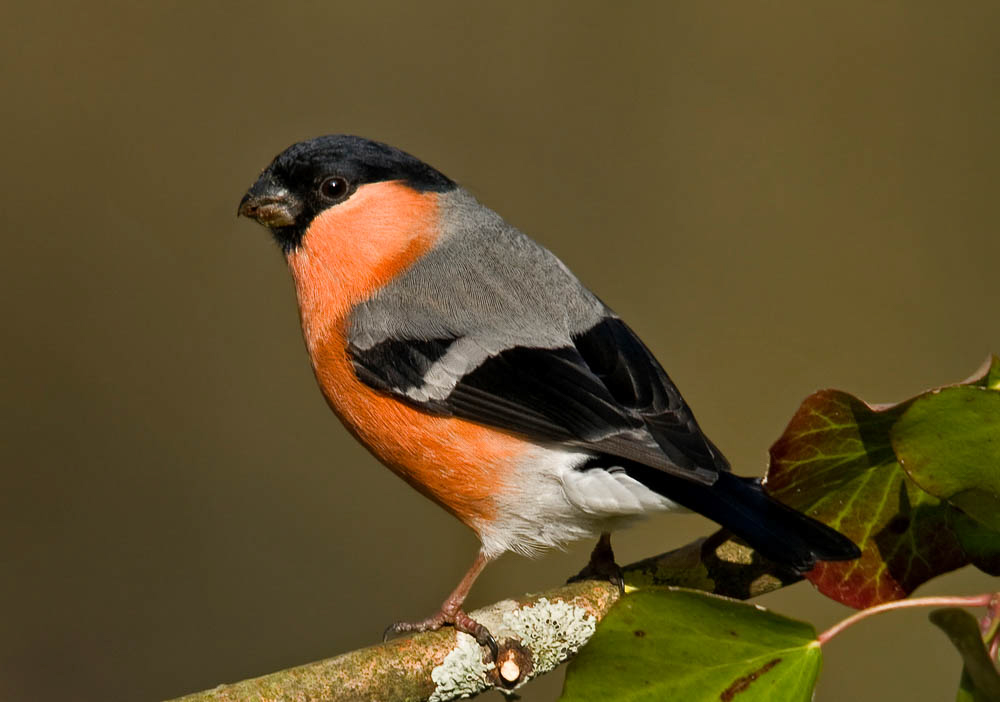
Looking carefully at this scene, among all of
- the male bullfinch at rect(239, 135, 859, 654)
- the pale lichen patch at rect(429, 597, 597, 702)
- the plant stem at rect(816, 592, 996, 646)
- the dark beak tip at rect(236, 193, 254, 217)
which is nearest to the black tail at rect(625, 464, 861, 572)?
the male bullfinch at rect(239, 135, 859, 654)

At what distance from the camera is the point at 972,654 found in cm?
98

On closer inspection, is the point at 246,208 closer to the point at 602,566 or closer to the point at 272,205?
the point at 272,205

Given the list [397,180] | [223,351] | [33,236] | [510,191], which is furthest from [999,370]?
[33,236]

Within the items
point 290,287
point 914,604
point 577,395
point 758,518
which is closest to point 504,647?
point 758,518

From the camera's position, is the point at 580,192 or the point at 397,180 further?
the point at 580,192

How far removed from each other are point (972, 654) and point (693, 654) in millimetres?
275

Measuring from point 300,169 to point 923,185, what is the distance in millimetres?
3097

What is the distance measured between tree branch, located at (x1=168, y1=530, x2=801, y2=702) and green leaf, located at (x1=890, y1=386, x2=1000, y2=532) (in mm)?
452

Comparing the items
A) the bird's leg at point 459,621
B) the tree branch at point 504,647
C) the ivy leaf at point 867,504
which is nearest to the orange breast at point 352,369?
the bird's leg at point 459,621

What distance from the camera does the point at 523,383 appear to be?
209 cm

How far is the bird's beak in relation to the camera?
248 centimetres

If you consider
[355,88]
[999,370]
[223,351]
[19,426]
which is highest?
[355,88]

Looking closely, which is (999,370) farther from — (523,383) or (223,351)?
(223,351)

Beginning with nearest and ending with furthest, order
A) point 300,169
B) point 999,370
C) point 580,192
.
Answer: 1. point 999,370
2. point 300,169
3. point 580,192
